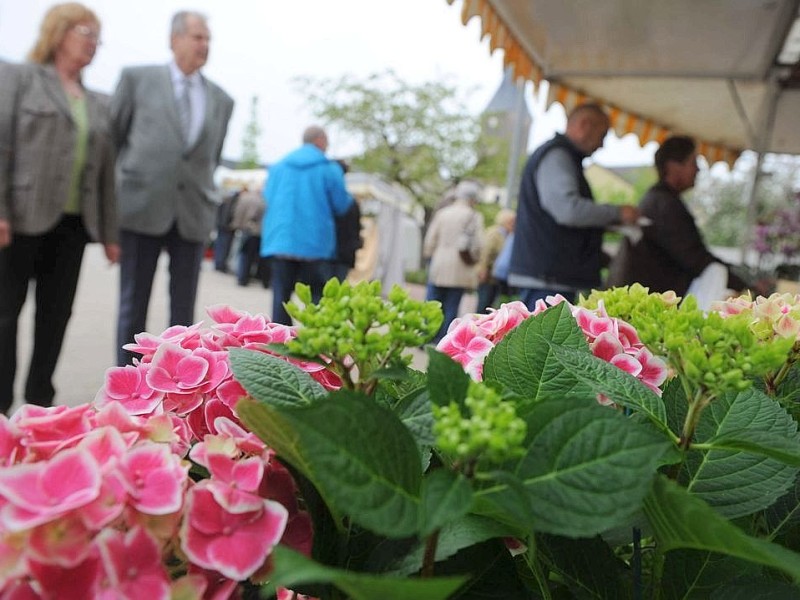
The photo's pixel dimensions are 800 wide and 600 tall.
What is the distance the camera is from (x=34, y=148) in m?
3.14

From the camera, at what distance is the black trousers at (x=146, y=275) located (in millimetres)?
3621

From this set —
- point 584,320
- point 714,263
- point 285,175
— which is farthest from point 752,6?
point 584,320

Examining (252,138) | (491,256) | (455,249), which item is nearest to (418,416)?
(455,249)

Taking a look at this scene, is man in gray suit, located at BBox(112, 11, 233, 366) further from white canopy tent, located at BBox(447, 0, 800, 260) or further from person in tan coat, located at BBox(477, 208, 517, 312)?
person in tan coat, located at BBox(477, 208, 517, 312)

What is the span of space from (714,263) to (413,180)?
20926 millimetres

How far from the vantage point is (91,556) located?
0.37m

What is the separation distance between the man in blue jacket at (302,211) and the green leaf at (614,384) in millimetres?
4773

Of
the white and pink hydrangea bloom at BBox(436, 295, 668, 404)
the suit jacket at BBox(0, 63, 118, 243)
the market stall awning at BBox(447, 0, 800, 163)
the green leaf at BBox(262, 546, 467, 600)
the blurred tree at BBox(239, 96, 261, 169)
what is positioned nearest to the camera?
the green leaf at BBox(262, 546, 467, 600)

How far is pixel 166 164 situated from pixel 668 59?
3.70 metres

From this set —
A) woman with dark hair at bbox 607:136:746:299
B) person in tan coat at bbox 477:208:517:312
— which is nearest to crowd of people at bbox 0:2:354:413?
woman with dark hair at bbox 607:136:746:299

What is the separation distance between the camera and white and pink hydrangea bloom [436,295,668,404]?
614 mm

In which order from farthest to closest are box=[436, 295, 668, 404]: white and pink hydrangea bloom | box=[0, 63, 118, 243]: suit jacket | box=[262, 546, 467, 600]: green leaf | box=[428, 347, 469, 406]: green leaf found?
box=[0, 63, 118, 243]: suit jacket → box=[436, 295, 668, 404]: white and pink hydrangea bloom → box=[428, 347, 469, 406]: green leaf → box=[262, 546, 467, 600]: green leaf

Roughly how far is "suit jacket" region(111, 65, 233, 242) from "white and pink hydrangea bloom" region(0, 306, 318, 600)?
10.6ft

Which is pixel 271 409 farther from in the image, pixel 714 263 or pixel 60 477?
pixel 714 263
